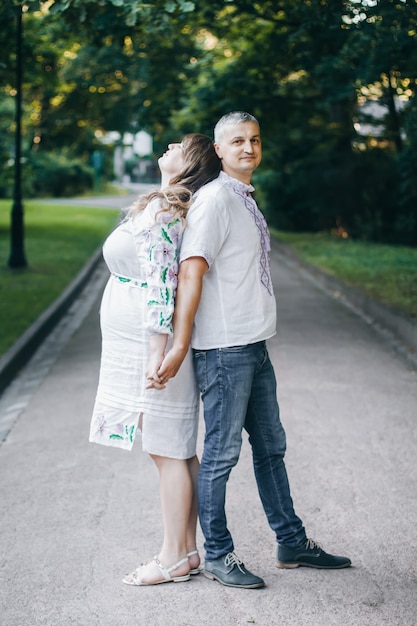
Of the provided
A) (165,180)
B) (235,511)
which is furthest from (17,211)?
(165,180)

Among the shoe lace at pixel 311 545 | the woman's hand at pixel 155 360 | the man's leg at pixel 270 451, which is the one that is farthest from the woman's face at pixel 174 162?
the shoe lace at pixel 311 545

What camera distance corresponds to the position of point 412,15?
11.0m

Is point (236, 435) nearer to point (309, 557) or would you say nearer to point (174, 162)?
Answer: point (309, 557)

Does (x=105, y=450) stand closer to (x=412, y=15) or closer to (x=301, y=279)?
(x=412, y=15)

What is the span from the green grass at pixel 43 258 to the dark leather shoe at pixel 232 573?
613 centimetres

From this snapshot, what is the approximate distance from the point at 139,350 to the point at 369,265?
14.8m

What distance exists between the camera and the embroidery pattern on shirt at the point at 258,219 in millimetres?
3988

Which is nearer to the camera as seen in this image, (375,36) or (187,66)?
(375,36)

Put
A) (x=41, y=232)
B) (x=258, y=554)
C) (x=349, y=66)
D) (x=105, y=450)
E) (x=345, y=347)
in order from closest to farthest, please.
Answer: (x=258, y=554)
(x=105, y=450)
(x=345, y=347)
(x=349, y=66)
(x=41, y=232)

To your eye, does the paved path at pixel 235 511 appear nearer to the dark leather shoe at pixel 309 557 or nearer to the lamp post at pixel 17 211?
the dark leather shoe at pixel 309 557

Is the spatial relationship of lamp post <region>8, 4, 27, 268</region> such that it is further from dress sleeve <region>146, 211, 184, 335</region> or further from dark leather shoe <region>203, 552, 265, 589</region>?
dark leather shoe <region>203, 552, 265, 589</region>

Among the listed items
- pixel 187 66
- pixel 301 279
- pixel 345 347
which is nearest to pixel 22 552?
pixel 345 347

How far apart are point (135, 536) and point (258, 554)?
0.66 meters

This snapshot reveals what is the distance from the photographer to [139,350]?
3957 mm
